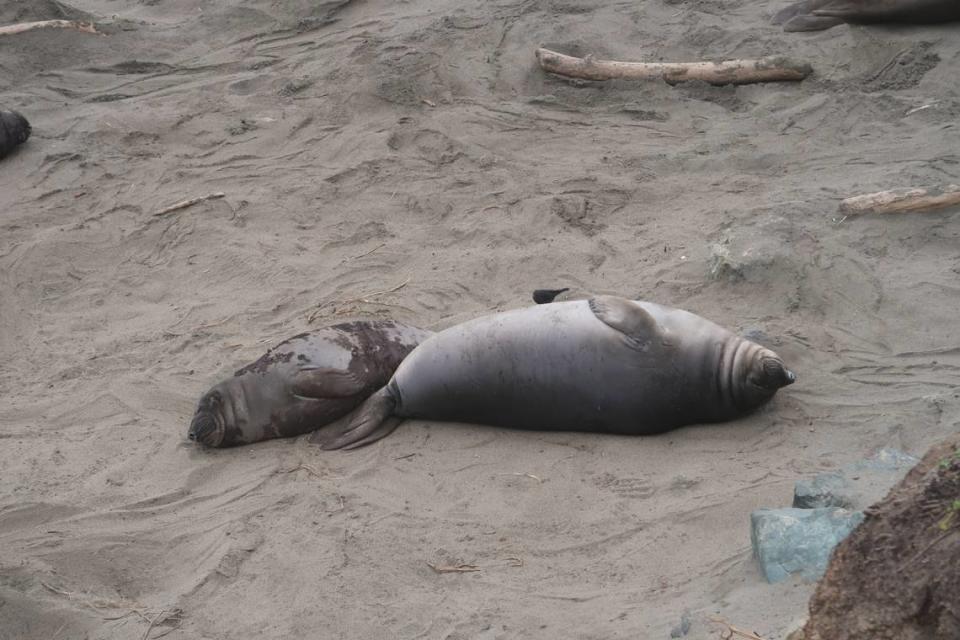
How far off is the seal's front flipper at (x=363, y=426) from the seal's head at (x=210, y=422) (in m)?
0.45

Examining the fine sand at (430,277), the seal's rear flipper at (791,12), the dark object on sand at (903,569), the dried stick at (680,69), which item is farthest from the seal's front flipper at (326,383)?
the seal's rear flipper at (791,12)

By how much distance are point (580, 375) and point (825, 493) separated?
1622 millimetres

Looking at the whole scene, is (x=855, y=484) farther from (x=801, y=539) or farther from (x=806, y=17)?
(x=806, y=17)

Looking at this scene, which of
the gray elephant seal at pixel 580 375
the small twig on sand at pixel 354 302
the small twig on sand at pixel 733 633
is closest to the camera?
the small twig on sand at pixel 733 633

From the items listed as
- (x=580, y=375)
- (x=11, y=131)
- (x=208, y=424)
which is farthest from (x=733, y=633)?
(x=11, y=131)

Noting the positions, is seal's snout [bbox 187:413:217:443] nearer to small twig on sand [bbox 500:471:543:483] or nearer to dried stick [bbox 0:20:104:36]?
small twig on sand [bbox 500:471:543:483]

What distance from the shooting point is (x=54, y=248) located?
26.6ft

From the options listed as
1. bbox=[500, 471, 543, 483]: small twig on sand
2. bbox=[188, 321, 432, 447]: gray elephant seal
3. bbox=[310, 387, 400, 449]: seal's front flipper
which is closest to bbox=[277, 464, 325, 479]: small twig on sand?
bbox=[310, 387, 400, 449]: seal's front flipper

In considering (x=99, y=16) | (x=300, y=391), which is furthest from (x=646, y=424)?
(x=99, y=16)

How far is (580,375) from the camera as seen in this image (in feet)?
17.8

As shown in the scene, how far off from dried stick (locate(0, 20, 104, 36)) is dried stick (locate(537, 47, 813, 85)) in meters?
4.88

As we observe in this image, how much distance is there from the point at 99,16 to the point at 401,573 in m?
9.21

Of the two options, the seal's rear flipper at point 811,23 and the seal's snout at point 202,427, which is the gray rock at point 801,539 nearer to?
the seal's snout at point 202,427

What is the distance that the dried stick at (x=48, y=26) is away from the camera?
11289 mm
